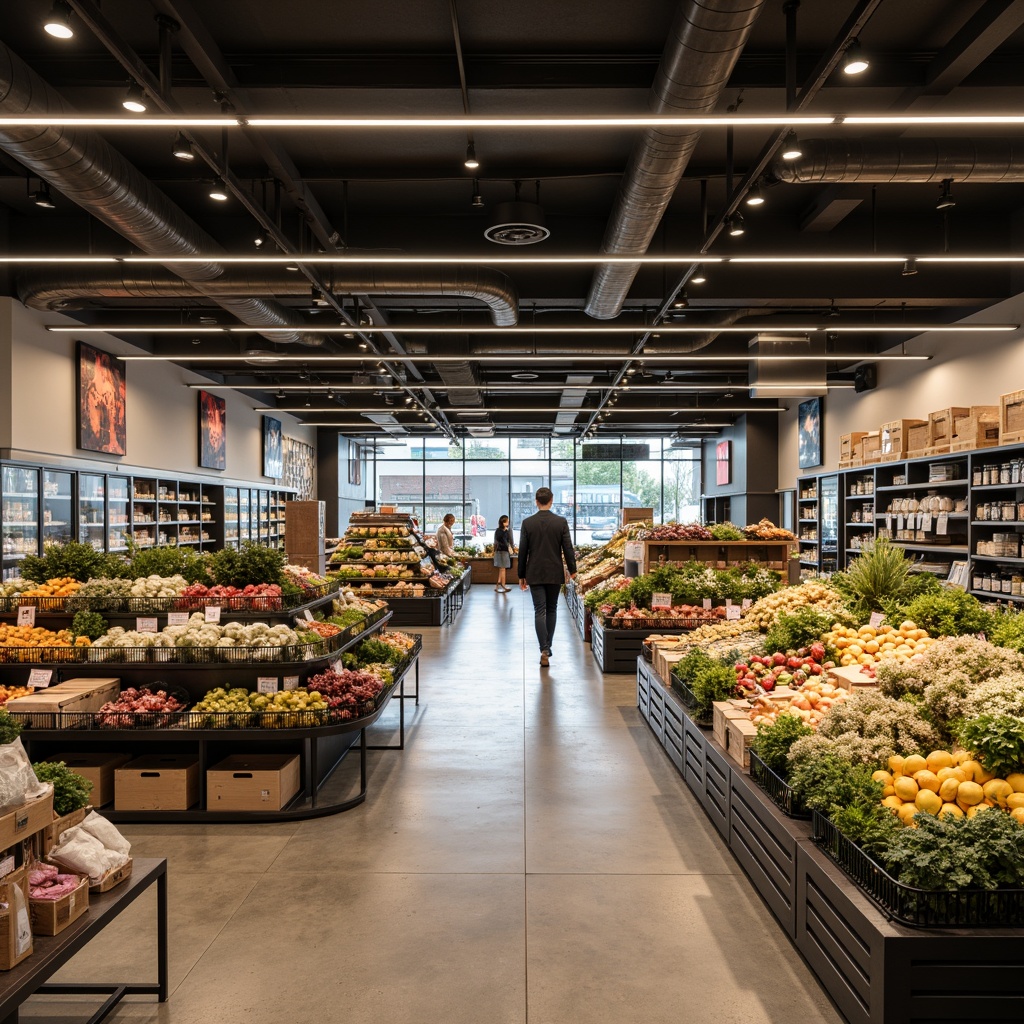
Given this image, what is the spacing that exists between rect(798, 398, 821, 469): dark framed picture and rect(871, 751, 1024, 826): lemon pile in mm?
12671

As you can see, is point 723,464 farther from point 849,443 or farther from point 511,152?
point 511,152

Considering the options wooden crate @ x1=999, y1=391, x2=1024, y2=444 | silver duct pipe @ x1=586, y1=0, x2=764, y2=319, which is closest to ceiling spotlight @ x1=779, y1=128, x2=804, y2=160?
silver duct pipe @ x1=586, y1=0, x2=764, y2=319

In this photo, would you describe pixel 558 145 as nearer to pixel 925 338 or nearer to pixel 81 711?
pixel 81 711

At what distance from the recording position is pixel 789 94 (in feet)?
13.8

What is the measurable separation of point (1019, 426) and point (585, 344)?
566 centimetres

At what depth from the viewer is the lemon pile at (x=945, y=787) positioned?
2742 mm

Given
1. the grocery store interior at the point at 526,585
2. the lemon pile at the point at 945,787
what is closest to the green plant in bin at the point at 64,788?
the grocery store interior at the point at 526,585

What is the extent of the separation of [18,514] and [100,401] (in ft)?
8.35

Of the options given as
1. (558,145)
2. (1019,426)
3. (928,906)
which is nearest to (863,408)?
(1019,426)

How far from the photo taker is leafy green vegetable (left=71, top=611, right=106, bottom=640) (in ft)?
17.0

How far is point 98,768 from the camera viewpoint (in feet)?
15.0

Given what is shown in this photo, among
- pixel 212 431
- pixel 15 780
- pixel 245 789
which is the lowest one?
pixel 245 789

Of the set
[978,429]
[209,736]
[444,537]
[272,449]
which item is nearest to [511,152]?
[209,736]

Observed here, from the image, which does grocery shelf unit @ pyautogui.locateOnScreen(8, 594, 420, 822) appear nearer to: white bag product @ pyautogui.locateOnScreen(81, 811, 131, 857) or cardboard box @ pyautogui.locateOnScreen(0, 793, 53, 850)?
white bag product @ pyautogui.locateOnScreen(81, 811, 131, 857)
